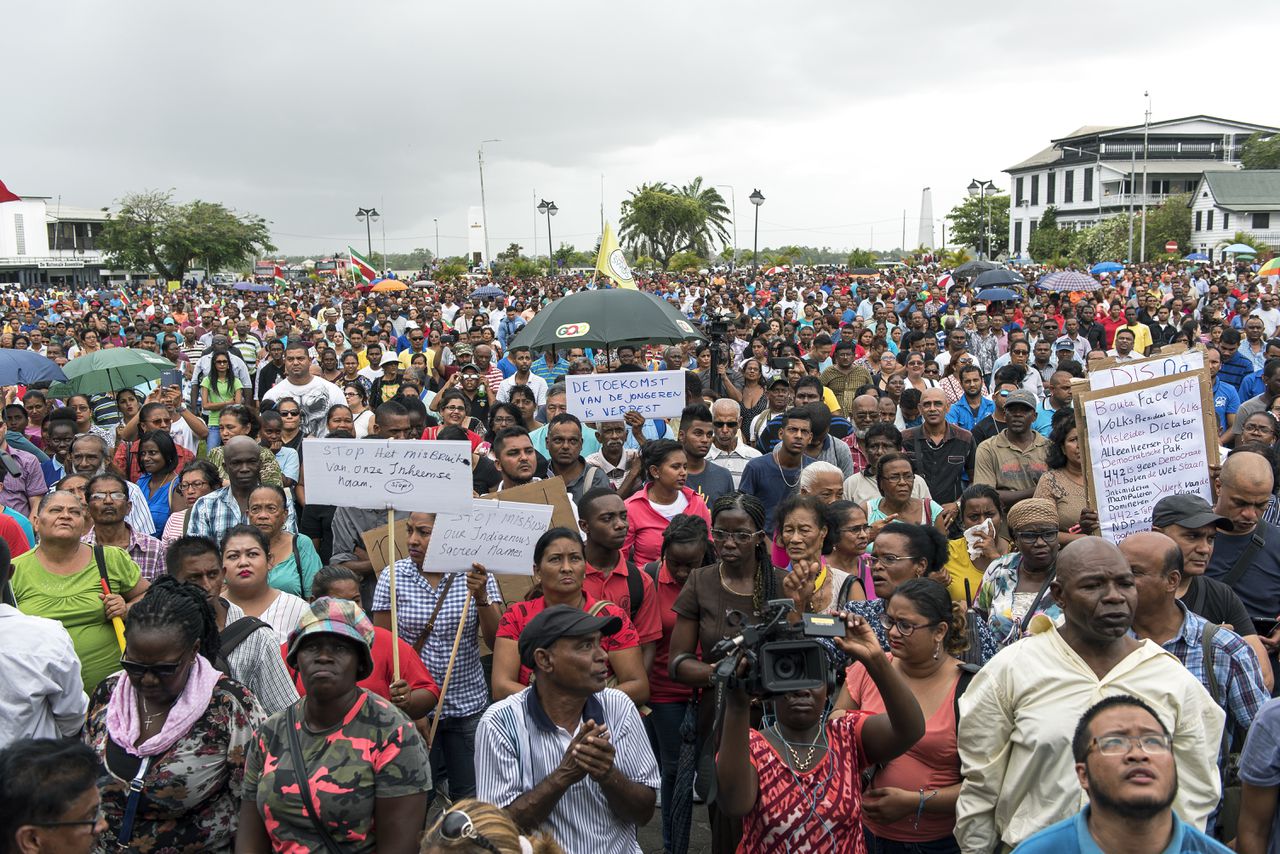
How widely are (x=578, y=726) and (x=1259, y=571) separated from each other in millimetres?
3313

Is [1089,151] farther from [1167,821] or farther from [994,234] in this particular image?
[1167,821]

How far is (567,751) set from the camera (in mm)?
3377

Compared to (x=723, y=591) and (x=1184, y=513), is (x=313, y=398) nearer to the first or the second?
(x=723, y=591)

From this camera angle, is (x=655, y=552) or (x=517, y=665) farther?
(x=655, y=552)

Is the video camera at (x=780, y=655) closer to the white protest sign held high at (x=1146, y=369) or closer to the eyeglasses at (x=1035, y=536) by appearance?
the eyeglasses at (x=1035, y=536)

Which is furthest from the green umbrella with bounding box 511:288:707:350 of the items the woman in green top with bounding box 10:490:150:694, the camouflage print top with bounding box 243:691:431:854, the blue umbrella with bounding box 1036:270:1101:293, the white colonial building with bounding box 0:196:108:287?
the white colonial building with bounding box 0:196:108:287

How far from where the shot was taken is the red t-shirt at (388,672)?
174 inches

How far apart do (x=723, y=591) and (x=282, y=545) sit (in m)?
2.47

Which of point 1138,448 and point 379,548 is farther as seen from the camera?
point 379,548

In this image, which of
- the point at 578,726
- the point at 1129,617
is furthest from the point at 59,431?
the point at 1129,617

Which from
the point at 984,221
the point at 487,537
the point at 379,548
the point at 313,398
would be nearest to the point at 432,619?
the point at 487,537

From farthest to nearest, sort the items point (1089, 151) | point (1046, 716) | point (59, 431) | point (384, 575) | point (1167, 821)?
point (1089, 151) → point (59, 431) → point (384, 575) → point (1046, 716) → point (1167, 821)

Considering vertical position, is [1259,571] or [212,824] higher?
[1259,571]

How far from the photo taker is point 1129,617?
3.37 m
